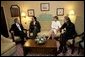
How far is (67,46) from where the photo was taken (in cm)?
530

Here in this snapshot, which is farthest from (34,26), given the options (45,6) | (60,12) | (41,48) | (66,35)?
(41,48)

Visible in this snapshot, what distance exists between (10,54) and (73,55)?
1.87 meters

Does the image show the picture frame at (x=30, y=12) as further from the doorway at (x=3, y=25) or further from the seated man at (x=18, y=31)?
the doorway at (x=3, y=25)

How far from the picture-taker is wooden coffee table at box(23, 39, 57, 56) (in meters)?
4.49

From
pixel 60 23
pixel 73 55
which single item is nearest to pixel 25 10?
pixel 60 23

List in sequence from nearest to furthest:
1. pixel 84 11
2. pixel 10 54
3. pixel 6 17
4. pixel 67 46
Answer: pixel 10 54 → pixel 67 46 → pixel 84 11 → pixel 6 17

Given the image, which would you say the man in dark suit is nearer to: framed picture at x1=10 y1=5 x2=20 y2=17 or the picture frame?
the picture frame

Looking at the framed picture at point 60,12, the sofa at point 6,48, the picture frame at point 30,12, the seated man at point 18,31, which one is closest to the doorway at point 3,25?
the seated man at point 18,31

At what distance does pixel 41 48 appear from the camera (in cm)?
455

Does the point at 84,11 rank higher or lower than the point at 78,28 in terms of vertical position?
higher

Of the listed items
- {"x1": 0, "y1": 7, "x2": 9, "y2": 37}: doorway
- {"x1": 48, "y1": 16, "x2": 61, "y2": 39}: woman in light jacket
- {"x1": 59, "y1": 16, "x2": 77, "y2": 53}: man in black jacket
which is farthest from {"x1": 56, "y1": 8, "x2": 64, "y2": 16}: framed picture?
{"x1": 0, "y1": 7, "x2": 9, "y2": 37}: doorway

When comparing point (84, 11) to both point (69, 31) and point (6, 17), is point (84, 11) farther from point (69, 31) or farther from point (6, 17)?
point (6, 17)

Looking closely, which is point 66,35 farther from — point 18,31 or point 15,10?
point 15,10

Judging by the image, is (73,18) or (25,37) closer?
(25,37)
